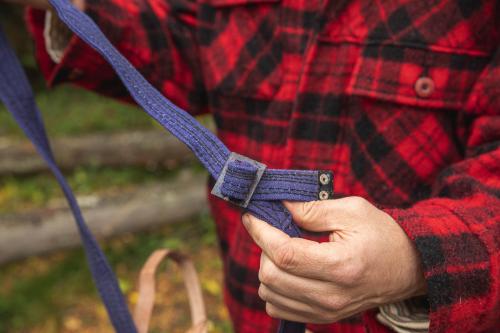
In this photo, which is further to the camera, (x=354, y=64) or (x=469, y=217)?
(x=354, y=64)

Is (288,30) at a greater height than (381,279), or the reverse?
(288,30)

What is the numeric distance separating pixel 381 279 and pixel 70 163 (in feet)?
11.1

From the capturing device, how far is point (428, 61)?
986mm

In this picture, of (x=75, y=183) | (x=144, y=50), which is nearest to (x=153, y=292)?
(x=144, y=50)

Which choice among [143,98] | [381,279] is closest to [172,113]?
[143,98]

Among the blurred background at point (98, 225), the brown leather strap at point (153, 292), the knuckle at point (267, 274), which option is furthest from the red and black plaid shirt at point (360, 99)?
the blurred background at point (98, 225)

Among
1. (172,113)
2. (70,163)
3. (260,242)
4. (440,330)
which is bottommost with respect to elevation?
(70,163)

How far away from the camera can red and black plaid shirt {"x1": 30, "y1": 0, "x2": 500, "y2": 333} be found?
82 cm

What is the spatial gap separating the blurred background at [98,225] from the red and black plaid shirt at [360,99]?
1.68 meters

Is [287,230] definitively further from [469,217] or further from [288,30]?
[288,30]

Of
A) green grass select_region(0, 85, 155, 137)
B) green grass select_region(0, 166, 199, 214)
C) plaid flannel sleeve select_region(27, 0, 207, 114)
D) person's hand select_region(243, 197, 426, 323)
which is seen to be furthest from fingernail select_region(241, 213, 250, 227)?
green grass select_region(0, 85, 155, 137)

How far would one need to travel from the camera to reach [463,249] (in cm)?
81

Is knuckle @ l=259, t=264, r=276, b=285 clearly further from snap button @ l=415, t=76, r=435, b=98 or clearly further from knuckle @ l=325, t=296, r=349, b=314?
snap button @ l=415, t=76, r=435, b=98

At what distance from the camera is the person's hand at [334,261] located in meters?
0.73
